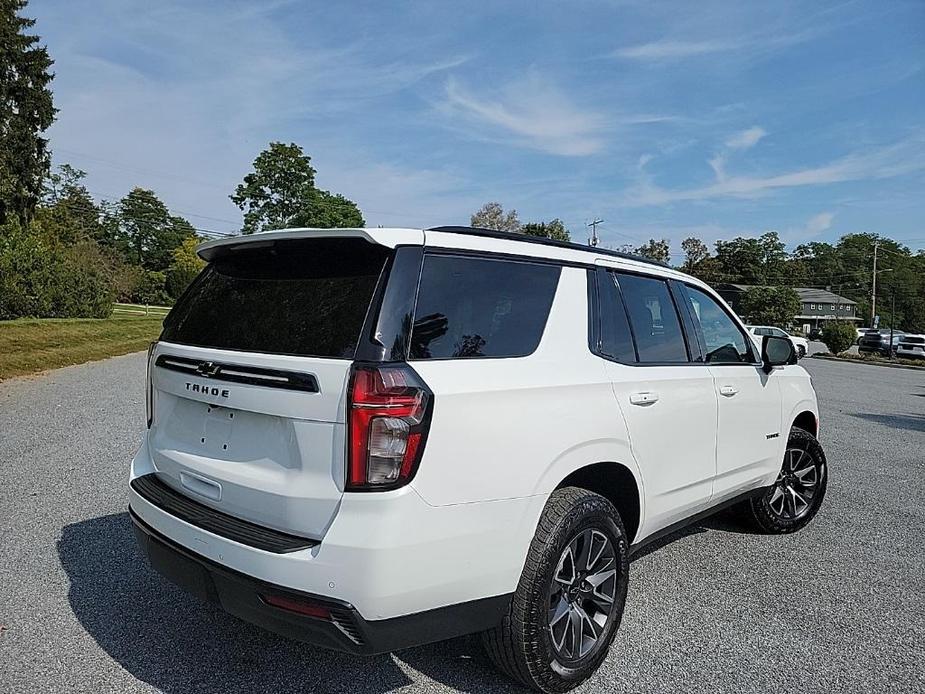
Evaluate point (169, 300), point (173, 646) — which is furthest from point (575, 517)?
point (169, 300)

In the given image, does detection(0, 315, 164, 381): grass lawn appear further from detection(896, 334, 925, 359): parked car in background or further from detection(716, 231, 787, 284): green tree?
detection(716, 231, 787, 284): green tree

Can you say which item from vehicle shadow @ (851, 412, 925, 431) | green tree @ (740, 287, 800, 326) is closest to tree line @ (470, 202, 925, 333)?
green tree @ (740, 287, 800, 326)

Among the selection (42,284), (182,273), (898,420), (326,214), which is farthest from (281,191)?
(898,420)

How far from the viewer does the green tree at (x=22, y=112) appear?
3058cm

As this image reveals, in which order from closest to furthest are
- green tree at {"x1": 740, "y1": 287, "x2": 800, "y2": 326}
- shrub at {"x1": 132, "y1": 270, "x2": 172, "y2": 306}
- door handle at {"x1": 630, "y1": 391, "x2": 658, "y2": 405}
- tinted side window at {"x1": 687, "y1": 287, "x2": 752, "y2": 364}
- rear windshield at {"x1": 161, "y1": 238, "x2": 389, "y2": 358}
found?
rear windshield at {"x1": 161, "y1": 238, "x2": 389, "y2": 358}
door handle at {"x1": 630, "y1": 391, "x2": 658, "y2": 405}
tinted side window at {"x1": 687, "y1": 287, "x2": 752, "y2": 364}
shrub at {"x1": 132, "y1": 270, "x2": 172, "y2": 306}
green tree at {"x1": 740, "y1": 287, "x2": 800, "y2": 326}

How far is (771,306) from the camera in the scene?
208 feet

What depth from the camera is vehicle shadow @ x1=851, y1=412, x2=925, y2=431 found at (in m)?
10.8

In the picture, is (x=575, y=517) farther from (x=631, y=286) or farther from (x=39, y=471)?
(x=39, y=471)

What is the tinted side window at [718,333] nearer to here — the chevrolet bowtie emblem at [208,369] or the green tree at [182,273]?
the chevrolet bowtie emblem at [208,369]

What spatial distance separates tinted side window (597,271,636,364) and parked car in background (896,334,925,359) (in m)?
38.3

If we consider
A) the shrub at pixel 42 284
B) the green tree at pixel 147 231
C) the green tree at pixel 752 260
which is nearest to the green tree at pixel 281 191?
the green tree at pixel 147 231

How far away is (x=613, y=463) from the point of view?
3.00 m

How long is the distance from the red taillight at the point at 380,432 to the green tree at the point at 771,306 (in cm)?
Result: 6479

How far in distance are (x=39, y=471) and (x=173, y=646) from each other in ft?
12.4
